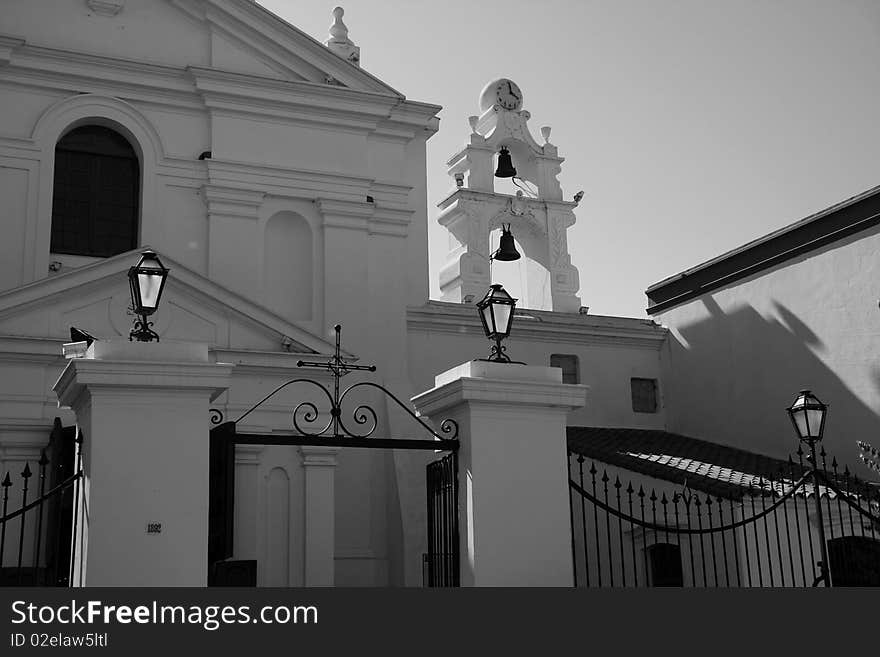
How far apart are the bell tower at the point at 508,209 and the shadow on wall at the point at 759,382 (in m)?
2.74

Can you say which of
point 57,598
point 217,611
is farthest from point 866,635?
point 57,598

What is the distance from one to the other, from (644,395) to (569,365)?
2039 millimetres

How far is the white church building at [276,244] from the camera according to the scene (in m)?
17.3

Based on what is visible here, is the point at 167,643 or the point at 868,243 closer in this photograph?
the point at 167,643

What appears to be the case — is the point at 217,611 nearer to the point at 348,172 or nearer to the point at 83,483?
the point at 83,483

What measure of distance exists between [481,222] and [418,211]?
7.82ft

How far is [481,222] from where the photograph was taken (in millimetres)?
24344

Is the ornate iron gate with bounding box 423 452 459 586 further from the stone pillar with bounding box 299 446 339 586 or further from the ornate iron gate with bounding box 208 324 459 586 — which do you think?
the stone pillar with bounding box 299 446 339 586

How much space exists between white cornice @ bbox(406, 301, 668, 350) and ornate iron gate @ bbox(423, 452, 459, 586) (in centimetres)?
1213

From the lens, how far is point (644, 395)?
2483cm

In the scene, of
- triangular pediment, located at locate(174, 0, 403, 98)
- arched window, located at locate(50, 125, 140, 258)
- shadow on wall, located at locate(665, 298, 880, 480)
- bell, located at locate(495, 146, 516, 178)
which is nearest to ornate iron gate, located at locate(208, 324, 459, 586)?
arched window, located at locate(50, 125, 140, 258)

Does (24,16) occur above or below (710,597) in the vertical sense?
above

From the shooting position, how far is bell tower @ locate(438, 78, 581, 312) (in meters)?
24.2

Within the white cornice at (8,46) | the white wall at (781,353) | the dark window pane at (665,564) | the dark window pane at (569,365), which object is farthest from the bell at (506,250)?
the white cornice at (8,46)
